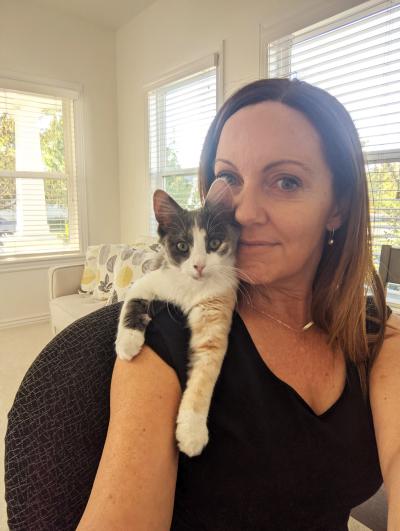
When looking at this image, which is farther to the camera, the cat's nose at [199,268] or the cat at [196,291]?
the cat's nose at [199,268]

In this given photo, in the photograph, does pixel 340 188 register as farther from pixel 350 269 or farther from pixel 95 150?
pixel 95 150

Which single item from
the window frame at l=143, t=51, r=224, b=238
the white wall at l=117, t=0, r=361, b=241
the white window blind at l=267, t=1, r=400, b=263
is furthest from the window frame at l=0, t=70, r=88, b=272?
the white window blind at l=267, t=1, r=400, b=263

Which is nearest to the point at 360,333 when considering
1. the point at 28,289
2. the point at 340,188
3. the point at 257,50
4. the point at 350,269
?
the point at 350,269

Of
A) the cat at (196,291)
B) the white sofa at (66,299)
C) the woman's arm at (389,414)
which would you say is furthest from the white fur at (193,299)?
the white sofa at (66,299)

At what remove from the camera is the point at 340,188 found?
2.85ft

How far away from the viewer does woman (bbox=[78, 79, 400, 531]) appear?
0.61 meters

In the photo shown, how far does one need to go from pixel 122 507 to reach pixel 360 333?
60cm

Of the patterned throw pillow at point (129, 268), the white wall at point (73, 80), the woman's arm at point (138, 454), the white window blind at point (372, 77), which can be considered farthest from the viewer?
the white wall at point (73, 80)

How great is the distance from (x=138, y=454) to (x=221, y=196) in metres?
0.59

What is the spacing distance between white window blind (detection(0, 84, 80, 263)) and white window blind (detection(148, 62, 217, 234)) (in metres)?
1.00

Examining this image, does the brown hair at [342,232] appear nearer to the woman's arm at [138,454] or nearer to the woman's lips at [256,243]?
the woman's lips at [256,243]

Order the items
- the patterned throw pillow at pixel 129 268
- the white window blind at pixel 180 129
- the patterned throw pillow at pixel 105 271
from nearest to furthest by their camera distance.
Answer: the patterned throw pillow at pixel 129 268 → the patterned throw pillow at pixel 105 271 → the white window blind at pixel 180 129

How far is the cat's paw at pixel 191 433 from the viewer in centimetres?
61

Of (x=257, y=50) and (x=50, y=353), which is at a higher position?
(x=257, y=50)
